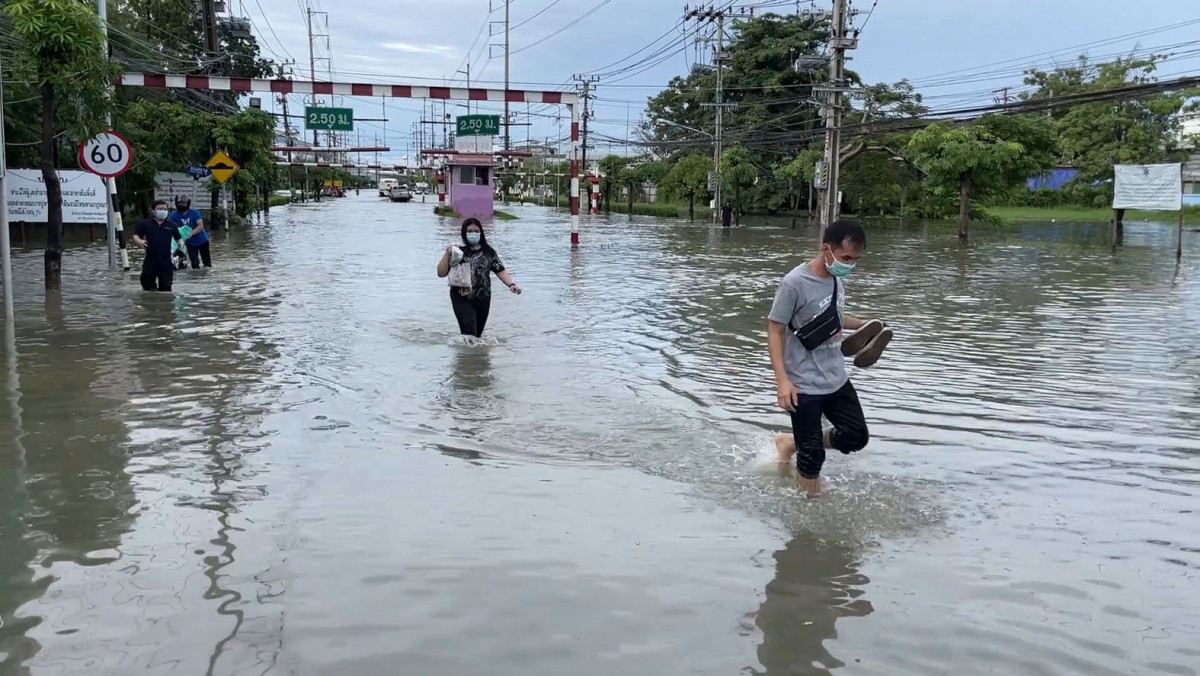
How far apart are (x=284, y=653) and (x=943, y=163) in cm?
3414

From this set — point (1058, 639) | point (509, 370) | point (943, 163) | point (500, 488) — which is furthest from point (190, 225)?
point (943, 163)

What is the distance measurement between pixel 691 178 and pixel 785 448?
53.3m

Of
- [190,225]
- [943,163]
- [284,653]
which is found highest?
[943,163]

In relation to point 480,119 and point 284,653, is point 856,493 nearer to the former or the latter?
point 284,653

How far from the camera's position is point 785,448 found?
6.41 meters

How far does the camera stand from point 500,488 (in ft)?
20.3

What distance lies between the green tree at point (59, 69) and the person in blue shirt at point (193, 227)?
364cm

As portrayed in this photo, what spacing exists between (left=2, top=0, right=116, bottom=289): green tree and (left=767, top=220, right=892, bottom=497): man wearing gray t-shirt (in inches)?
494

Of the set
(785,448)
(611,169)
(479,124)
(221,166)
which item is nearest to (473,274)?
(785,448)

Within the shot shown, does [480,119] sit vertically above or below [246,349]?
above

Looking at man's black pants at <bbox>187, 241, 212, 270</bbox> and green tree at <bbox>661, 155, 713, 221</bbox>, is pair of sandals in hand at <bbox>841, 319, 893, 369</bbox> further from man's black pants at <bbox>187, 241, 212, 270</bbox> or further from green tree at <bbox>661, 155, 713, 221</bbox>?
green tree at <bbox>661, 155, 713, 221</bbox>

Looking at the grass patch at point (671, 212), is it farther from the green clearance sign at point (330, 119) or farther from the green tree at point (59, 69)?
the green tree at point (59, 69)

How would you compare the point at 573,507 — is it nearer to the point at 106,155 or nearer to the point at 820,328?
the point at 820,328

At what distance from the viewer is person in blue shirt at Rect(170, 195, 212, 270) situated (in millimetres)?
19297
